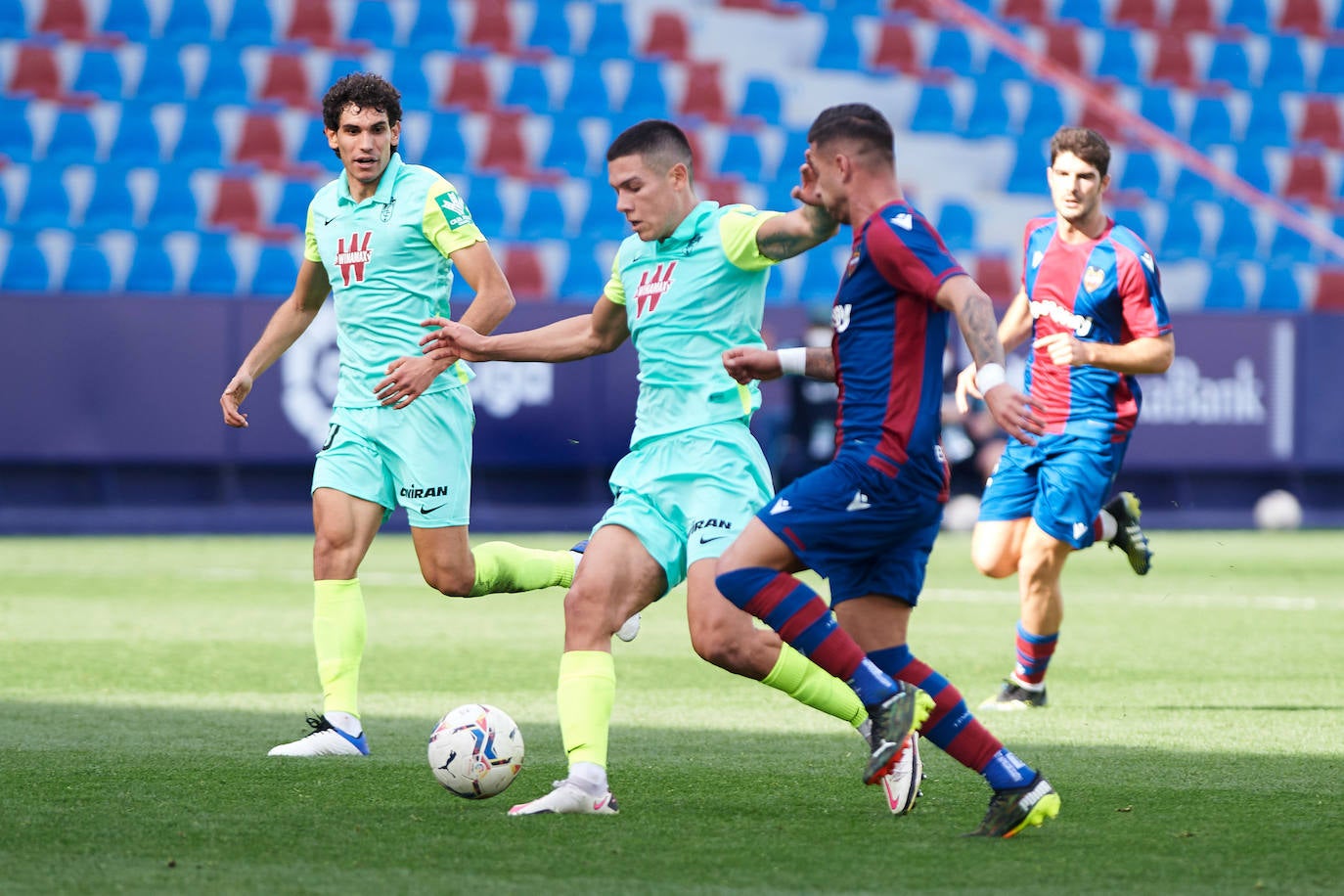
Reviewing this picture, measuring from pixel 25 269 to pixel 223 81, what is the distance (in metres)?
3.25

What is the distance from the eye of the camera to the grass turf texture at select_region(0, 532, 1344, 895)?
407 centimetres

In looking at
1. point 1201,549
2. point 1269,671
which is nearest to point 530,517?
point 1201,549

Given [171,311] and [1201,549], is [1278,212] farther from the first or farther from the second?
[171,311]

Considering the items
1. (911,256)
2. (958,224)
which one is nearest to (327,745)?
(911,256)

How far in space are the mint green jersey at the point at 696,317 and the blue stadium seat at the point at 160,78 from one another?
46.2ft

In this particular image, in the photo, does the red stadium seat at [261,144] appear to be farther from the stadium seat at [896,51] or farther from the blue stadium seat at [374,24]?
the stadium seat at [896,51]

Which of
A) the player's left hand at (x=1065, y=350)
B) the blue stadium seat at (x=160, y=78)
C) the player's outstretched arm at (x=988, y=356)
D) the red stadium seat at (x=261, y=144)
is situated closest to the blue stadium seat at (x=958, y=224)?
the red stadium seat at (x=261, y=144)

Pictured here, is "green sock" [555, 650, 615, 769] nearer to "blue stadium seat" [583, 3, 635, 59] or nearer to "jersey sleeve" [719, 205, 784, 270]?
"jersey sleeve" [719, 205, 784, 270]

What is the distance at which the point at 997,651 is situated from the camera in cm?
912

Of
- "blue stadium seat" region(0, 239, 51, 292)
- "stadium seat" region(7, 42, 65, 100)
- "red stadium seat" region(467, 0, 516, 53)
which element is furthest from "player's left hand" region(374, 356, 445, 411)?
"red stadium seat" region(467, 0, 516, 53)

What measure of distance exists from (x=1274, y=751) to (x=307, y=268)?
11.7ft

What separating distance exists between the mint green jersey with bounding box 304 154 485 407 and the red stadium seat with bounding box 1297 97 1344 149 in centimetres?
1904

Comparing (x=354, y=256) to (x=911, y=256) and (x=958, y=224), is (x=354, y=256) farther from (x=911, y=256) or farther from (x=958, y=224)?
(x=958, y=224)

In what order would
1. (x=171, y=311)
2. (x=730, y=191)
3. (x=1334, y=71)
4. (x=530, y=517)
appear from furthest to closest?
(x=1334, y=71) → (x=730, y=191) → (x=530, y=517) → (x=171, y=311)
